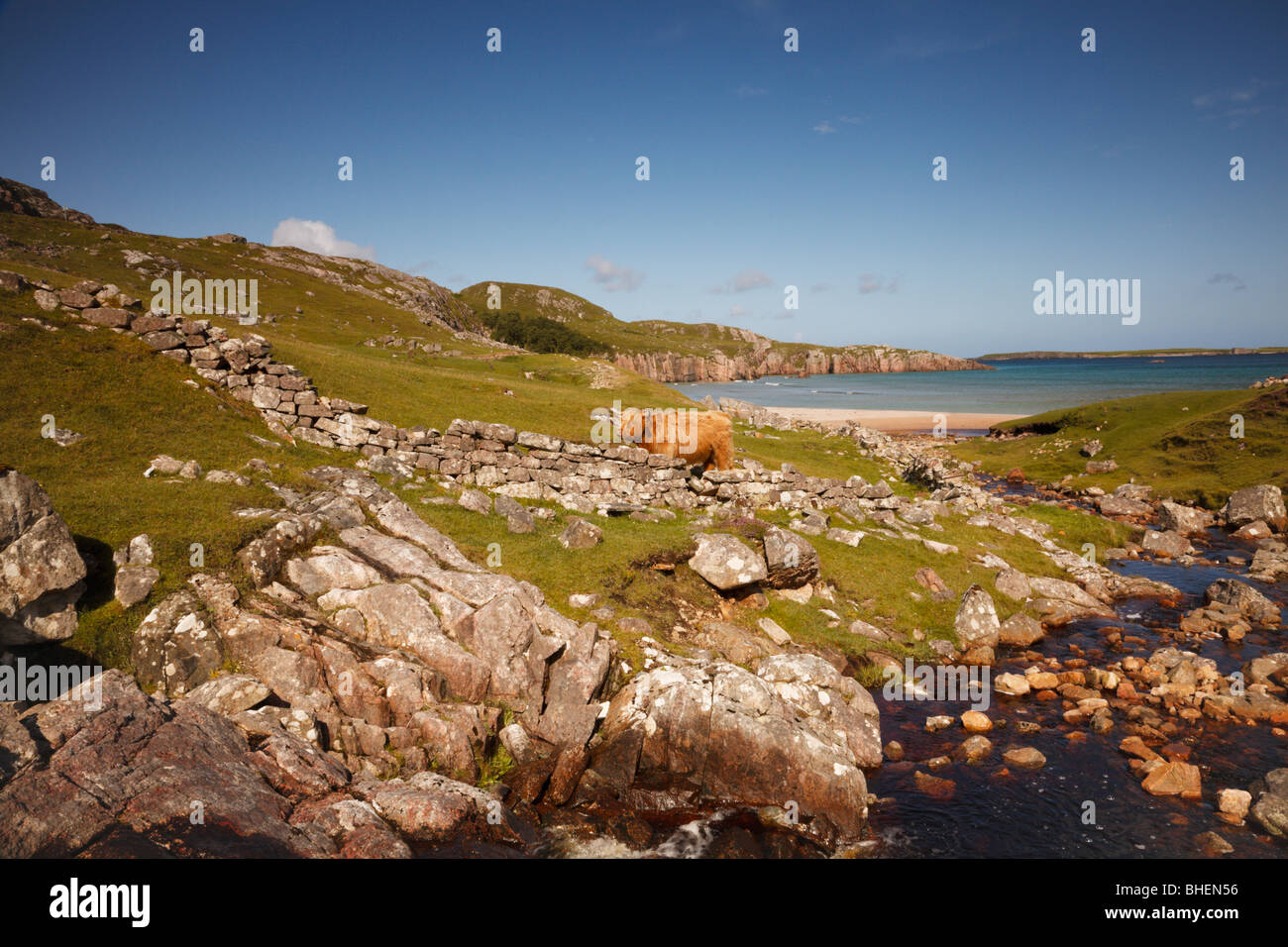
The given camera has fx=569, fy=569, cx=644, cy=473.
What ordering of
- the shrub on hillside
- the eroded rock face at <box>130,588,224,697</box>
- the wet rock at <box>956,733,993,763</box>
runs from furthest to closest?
the shrub on hillside, the wet rock at <box>956,733,993,763</box>, the eroded rock face at <box>130,588,224,697</box>

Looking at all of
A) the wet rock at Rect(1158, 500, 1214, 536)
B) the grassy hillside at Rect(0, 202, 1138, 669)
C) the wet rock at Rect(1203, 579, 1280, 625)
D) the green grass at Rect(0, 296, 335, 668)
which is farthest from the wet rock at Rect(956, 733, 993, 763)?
the wet rock at Rect(1158, 500, 1214, 536)

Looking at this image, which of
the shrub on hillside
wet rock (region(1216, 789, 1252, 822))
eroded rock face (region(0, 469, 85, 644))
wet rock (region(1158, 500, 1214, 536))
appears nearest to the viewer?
eroded rock face (region(0, 469, 85, 644))

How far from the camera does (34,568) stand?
34.6 feet

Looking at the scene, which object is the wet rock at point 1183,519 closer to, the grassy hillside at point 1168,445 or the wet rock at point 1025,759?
the grassy hillside at point 1168,445

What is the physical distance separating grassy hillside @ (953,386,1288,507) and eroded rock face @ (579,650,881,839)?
44.0m

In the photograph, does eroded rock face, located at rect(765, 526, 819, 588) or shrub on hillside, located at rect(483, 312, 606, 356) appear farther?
shrub on hillside, located at rect(483, 312, 606, 356)

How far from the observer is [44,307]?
2205 centimetres

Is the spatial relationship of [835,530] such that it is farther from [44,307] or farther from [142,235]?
[142,235]

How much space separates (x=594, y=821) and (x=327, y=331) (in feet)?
213

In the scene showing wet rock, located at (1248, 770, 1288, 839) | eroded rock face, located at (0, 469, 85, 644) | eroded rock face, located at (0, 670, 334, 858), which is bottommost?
wet rock, located at (1248, 770, 1288, 839)

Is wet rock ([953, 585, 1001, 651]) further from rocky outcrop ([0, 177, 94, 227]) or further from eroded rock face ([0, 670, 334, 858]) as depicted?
rocky outcrop ([0, 177, 94, 227])

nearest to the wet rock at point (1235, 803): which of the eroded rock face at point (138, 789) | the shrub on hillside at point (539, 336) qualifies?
the eroded rock face at point (138, 789)

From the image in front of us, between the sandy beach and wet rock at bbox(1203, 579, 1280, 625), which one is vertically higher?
the sandy beach

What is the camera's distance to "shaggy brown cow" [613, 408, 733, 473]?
29.1 metres
